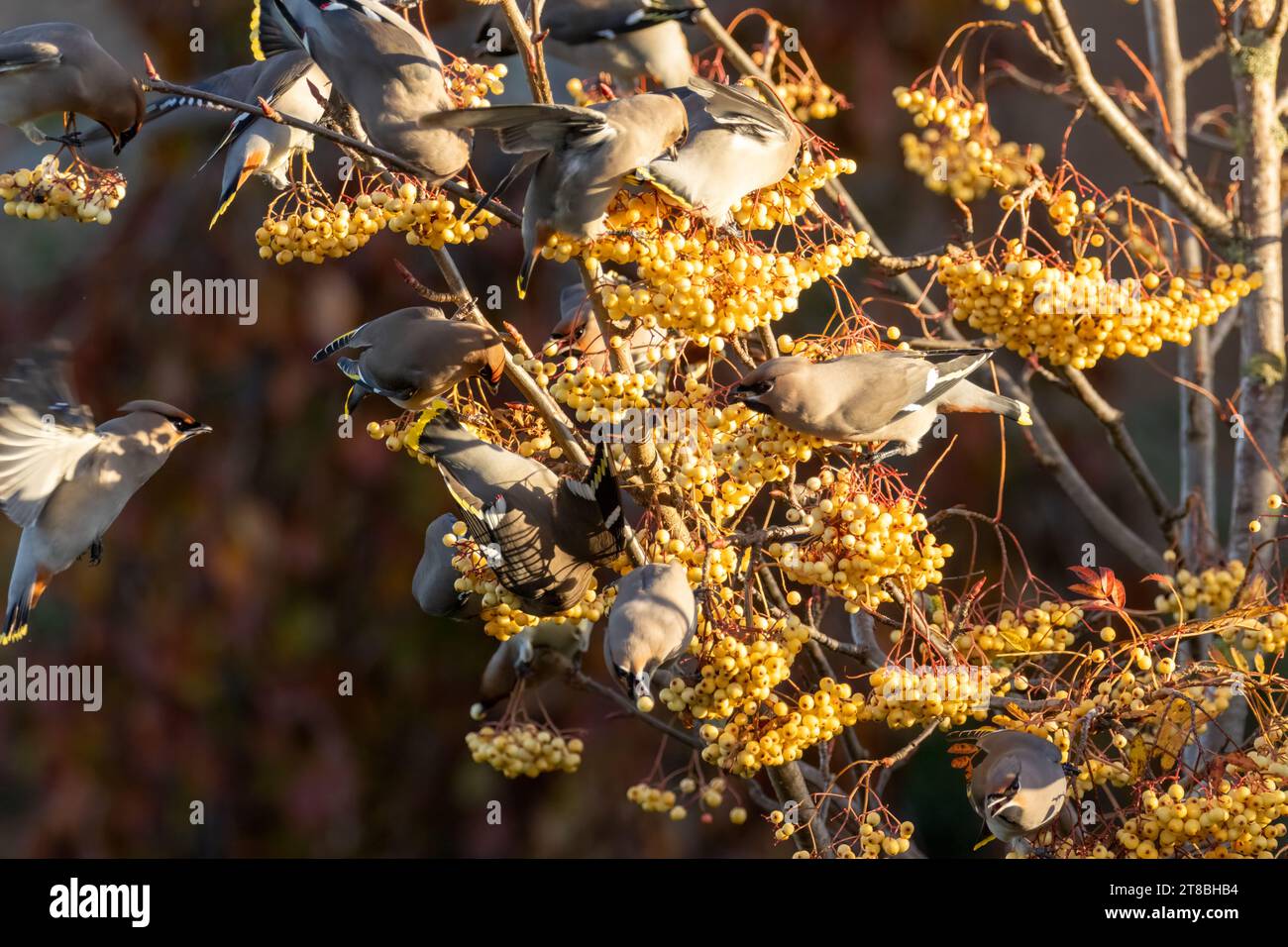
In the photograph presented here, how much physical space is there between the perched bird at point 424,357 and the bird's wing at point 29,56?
397mm

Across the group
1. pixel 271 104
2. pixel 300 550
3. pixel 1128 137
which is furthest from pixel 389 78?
pixel 300 550

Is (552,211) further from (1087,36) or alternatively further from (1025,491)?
(1025,491)

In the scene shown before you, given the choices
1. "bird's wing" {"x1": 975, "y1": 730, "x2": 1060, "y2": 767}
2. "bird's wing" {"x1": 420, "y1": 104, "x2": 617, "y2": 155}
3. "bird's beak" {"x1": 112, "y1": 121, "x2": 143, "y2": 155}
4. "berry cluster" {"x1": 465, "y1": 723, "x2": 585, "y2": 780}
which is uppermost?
"bird's beak" {"x1": 112, "y1": 121, "x2": 143, "y2": 155}

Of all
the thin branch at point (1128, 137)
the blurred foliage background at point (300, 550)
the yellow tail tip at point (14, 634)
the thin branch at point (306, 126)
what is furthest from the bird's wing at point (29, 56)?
the blurred foliage background at point (300, 550)

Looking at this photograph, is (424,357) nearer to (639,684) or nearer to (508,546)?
(508,546)

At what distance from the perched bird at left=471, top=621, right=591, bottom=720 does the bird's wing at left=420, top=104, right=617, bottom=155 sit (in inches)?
27.6

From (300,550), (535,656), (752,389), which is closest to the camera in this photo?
(752,389)

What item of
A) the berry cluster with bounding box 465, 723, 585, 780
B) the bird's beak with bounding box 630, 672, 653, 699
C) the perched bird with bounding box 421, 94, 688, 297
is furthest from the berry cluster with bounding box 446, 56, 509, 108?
the berry cluster with bounding box 465, 723, 585, 780

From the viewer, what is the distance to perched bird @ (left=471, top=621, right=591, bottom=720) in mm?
1765

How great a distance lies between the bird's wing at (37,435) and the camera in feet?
4.76

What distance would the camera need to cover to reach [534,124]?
1157 millimetres

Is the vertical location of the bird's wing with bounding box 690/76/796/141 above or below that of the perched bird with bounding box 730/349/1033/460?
above

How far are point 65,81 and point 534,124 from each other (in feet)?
1.52

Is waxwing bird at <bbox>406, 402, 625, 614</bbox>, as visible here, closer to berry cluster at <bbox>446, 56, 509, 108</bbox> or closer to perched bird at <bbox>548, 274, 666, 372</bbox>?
perched bird at <bbox>548, 274, 666, 372</bbox>
